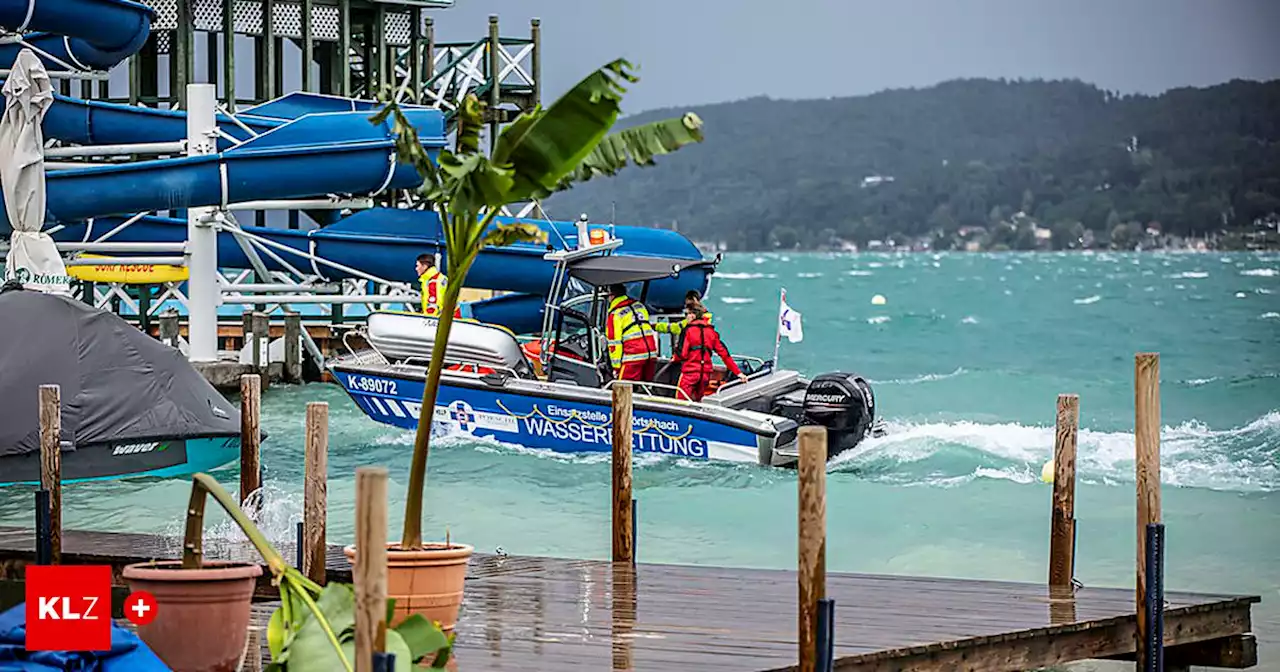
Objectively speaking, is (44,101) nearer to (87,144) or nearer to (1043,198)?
(87,144)

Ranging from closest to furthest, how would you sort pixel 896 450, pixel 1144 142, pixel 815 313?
pixel 896 450 < pixel 815 313 < pixel 1144 142

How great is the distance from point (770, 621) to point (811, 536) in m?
1.60

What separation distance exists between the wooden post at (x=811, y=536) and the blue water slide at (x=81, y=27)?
768 inches

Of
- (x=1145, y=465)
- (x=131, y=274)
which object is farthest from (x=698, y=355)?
(x=131, y=274)

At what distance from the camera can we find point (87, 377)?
55.1 ft

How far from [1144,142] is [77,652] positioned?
490 ft

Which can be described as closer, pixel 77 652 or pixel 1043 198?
pixel 77 652

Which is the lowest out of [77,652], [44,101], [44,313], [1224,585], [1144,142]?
[1224,585]

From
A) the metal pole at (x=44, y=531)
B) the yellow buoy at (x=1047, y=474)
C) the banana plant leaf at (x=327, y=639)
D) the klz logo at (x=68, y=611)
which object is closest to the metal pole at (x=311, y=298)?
the yellow buoy at (x=1047, y=474)

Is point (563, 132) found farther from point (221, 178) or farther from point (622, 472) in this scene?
point (221, 178)

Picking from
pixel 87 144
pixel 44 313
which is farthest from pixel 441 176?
pixel 87 144

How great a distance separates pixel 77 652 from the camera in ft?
22.1

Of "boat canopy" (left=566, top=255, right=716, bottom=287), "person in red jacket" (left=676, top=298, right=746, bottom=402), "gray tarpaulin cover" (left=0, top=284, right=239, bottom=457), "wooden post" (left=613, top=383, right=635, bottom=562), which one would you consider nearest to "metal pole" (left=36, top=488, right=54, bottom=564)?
"wooden post" (left=613, top=383, right=635, bottom=562)

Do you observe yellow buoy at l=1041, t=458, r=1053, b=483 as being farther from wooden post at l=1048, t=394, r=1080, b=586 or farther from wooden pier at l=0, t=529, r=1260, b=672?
wooden pier at l=0, t=529, r=1260, b=672
